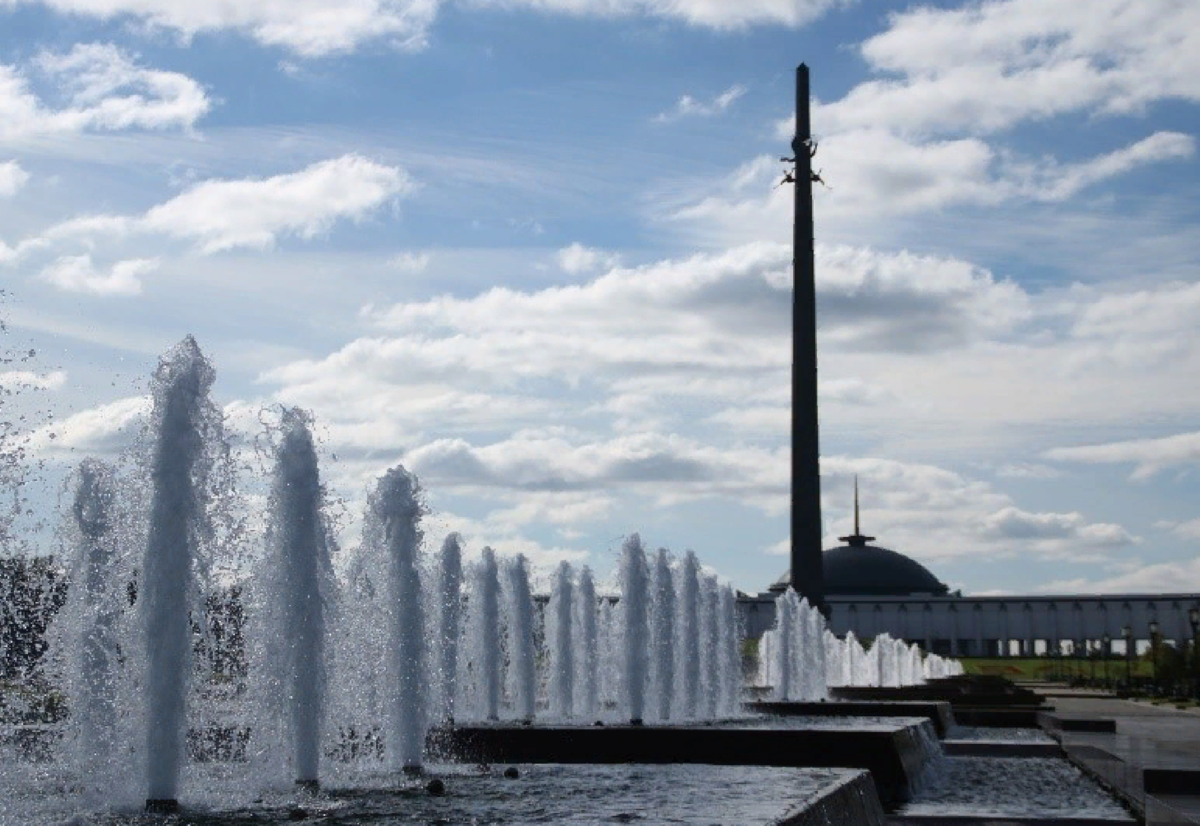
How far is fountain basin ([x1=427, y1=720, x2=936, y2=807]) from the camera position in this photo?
12.2 meters

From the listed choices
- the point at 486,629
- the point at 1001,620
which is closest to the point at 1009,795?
the point at 486,629

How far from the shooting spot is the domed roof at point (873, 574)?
122 metres

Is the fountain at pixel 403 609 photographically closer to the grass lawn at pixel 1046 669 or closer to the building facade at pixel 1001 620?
the grass lawn at pixel 1046 669

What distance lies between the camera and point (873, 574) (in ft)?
405

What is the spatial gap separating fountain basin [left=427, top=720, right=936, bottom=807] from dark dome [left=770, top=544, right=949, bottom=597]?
10673 cm

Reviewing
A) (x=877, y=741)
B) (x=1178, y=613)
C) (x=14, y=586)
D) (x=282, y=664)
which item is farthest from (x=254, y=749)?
(x=1178, y=613)

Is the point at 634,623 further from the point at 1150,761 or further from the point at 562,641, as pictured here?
the point at 1150,761

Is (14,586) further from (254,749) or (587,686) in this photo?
(587,686)

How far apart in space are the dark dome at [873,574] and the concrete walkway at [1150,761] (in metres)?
90.2

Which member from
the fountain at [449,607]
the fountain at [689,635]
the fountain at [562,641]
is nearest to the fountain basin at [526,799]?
the fountain at [449,607]

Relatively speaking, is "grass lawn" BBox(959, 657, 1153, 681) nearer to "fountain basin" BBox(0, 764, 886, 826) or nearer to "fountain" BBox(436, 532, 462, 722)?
"fountain" BBox(436, 532, 462, 722)

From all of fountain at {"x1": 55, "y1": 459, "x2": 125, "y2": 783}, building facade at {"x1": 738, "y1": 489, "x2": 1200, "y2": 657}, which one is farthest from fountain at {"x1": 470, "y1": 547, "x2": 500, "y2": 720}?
building facade at {"x1": 738, "y1": 489, "x2": 1200, "y2": 657}

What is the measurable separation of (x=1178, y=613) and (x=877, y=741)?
90295 millimetres

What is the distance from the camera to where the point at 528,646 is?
24.5 m
